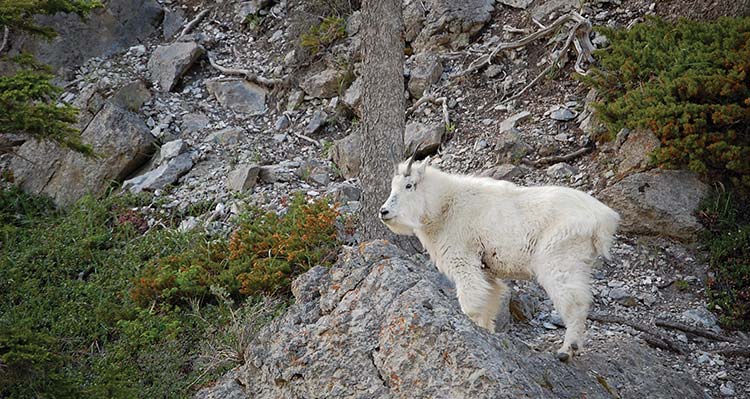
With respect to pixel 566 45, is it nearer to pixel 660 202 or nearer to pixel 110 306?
pixel 660 202

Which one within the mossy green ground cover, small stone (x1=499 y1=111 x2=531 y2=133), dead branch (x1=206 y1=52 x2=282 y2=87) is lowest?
the mossy green ground cover

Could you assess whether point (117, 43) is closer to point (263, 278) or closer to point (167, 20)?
point (167, 20)

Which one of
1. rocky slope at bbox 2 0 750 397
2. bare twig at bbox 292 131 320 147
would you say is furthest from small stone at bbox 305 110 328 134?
bare twig at bbox 292 131 320 147

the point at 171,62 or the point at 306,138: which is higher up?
the point at 171,62

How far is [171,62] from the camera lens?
59.3 ft

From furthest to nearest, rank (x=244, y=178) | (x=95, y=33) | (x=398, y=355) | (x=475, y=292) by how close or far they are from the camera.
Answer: (x=95, y=33) → (x=244, y=178) → (x=475, y=292) → (x=398, y=355)

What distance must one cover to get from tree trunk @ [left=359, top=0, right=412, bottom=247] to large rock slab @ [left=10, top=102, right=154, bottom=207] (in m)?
7.31

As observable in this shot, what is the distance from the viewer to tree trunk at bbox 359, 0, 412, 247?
9.98m

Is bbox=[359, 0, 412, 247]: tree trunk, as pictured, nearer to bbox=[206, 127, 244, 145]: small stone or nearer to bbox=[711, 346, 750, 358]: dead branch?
bbox=[711, 346, 750, 358]: dead branch

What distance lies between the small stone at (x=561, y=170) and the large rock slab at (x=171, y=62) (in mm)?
9801

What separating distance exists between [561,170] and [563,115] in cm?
157

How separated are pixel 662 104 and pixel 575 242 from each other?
4.81 m

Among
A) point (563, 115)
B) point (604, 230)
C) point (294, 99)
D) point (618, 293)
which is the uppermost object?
point (604, 230)

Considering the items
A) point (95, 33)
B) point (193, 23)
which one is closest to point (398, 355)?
point (193, 23)
